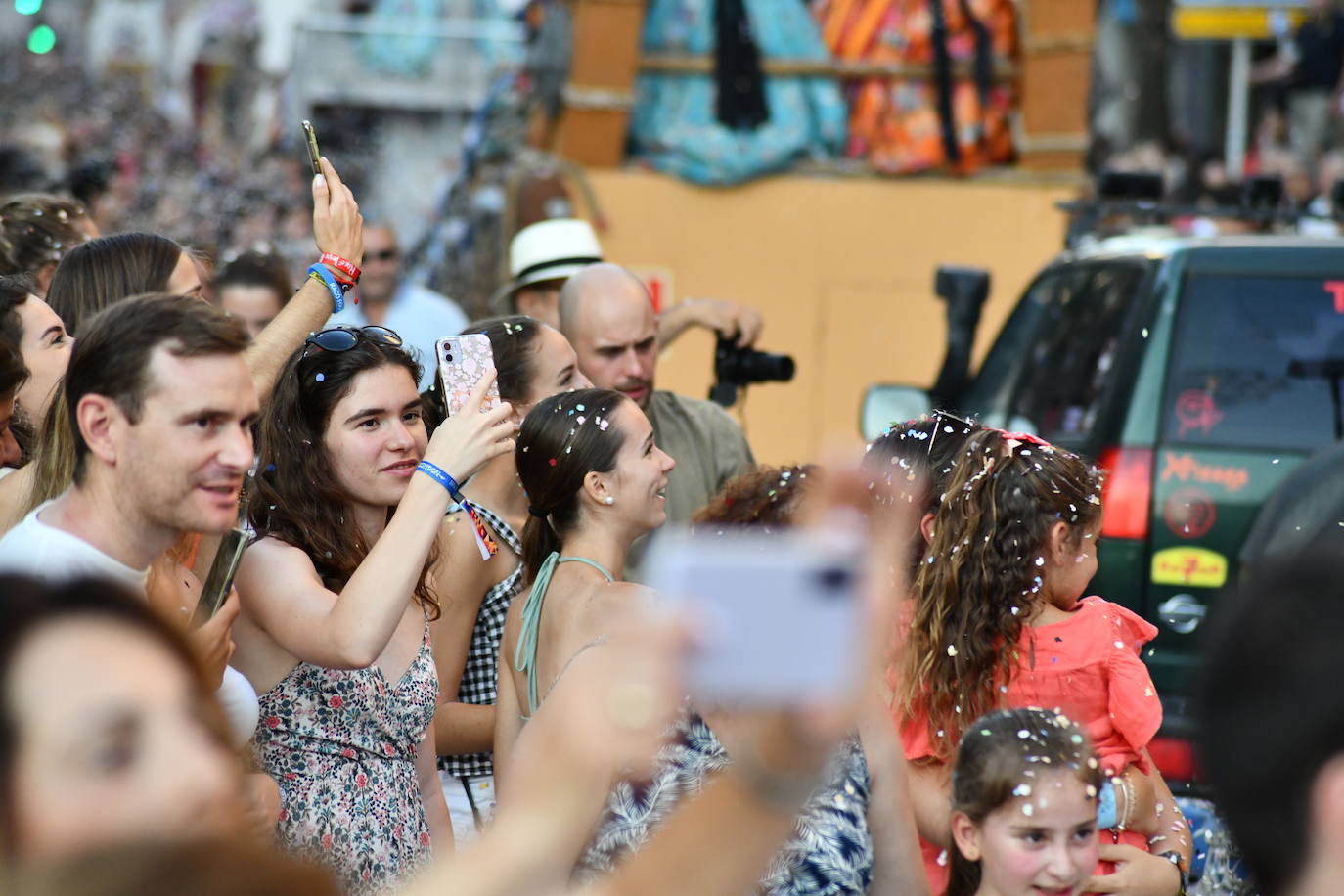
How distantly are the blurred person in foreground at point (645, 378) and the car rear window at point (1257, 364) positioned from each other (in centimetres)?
132

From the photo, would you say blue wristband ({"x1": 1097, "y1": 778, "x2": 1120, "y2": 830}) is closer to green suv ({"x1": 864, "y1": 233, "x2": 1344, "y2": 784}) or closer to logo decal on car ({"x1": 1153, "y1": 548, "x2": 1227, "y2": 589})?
green suv ({"x1": 864, "y1": 233, "x2": 1344, "y2": 784})

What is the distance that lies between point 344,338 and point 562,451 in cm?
50

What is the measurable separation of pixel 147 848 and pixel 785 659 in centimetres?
52

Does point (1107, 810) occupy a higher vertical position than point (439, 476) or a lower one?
lower

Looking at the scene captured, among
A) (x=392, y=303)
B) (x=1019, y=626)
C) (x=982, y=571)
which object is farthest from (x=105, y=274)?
(x=392, y=303)

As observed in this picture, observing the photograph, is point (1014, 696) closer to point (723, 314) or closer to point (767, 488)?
point (767, 488)

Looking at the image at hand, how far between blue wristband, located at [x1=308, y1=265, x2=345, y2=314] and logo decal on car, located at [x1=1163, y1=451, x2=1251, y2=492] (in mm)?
2494

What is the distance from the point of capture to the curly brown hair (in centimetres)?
348

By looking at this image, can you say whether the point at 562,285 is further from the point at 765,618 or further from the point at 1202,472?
the point at 765,618

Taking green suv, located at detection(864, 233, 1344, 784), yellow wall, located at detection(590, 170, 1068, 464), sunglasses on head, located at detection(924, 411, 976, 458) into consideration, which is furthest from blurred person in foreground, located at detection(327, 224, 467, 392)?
sunglasses on head, located at detection(924, 411, 976, 458)

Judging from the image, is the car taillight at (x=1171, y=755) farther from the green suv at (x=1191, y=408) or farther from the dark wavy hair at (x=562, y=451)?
the dark wavy hair at (x=562, y=451)

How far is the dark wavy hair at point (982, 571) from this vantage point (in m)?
3.42

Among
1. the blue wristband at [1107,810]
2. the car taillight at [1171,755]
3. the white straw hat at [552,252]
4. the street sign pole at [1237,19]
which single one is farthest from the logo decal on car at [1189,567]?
the street sign pole at [1237,19]

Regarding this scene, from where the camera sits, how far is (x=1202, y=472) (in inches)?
197
